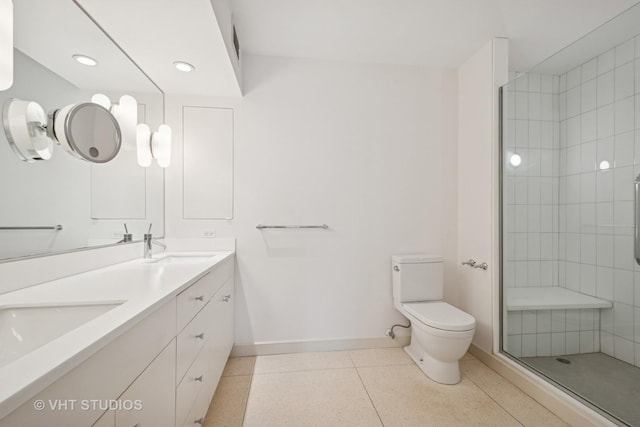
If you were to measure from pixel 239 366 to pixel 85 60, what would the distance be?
2.06 meters

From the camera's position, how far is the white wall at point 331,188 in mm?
2020

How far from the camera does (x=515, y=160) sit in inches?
74.6

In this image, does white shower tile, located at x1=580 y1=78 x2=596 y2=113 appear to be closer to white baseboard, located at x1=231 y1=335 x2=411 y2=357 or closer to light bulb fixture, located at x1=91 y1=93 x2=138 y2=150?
white baseboard, located at x1=231 y1=335 x2=411 y2=357

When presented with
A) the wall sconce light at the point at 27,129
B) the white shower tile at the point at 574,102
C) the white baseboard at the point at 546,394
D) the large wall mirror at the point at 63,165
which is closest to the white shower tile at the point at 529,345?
the white baseboard at the point at 546,394

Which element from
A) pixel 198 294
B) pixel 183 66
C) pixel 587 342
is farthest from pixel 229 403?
pixel 587 342

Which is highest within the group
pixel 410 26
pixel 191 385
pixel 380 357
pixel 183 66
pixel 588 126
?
pixel 410 26

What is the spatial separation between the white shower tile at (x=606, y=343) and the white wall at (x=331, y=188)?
35.1 inches

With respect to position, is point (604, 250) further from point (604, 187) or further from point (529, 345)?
point (529, 345)

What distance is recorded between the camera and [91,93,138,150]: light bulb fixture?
1398 mm

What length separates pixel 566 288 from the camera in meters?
1.85

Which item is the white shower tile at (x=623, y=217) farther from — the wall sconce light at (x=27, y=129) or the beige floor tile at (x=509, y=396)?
the wall sconce light at (x=27, y=129)

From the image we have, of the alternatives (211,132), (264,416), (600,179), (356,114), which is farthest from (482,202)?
(211,132)

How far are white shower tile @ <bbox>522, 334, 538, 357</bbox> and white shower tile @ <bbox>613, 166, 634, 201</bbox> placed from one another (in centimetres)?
105

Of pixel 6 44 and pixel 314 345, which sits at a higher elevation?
pixel 6 44
